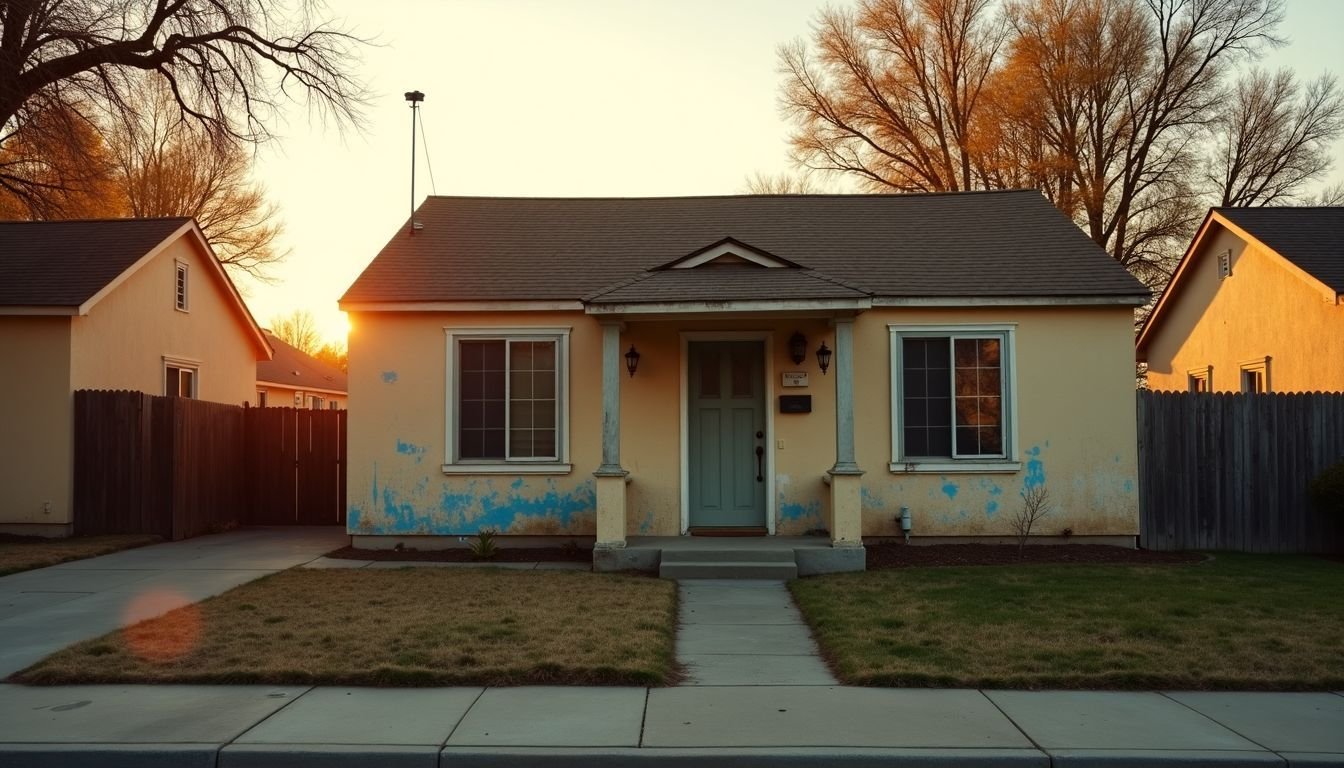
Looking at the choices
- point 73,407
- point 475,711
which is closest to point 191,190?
point 73,407

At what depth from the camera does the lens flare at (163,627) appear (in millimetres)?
7168

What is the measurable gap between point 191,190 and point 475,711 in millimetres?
33115

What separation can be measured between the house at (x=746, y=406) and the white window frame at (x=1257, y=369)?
7.13 metres

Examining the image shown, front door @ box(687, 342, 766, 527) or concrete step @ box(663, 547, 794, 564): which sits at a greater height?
front door @ box(687, 342, 766, 527)

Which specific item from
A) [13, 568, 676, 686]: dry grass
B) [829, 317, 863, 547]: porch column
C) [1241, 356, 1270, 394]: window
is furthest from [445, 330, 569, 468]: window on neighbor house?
[1241, 356, 1270, 394]: window

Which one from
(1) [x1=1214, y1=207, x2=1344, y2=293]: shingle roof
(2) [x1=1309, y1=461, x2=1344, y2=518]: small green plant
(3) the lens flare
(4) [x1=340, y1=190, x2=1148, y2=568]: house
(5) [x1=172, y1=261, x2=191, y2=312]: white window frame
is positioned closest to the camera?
(3) the lens flare

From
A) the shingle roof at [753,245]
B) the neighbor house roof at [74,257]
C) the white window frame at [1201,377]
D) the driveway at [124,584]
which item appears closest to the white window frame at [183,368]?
the neighbor house roof at [74,257]

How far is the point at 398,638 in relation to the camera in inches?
298

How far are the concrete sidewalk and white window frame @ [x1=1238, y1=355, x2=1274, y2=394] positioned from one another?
13874 millimetres

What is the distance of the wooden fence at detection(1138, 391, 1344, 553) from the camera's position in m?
13.1

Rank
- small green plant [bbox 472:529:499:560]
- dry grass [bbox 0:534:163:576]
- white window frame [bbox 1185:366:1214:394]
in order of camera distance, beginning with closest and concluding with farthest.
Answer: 1. dry grass [bbox 0:534:163:576]
2. small green plant [bbox 472:529:499:560]
3. white window frame [bbox 1185:366:1214:394]

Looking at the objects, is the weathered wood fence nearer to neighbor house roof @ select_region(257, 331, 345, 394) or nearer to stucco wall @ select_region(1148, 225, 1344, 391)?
neighbor house roof @ select_region(257, 331, 345, 394)

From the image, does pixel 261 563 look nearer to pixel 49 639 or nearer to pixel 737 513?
pixel 49 639

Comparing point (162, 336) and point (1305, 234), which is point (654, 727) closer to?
point (162, 336)
